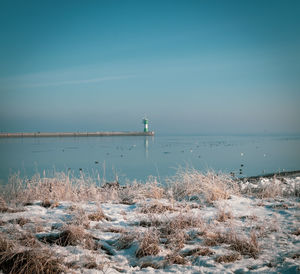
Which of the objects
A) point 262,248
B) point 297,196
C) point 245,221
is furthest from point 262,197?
point 262,248

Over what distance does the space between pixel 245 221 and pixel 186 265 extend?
2.25 m

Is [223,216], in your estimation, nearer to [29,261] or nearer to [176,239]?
[176,239]

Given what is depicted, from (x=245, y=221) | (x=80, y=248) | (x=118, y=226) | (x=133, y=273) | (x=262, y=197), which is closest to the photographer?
(x=133, y=273)

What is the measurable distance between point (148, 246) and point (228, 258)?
1.09 meters

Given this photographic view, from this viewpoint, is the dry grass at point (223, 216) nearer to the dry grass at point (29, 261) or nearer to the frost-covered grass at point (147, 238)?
the frost-covered grass at point (147, 238)

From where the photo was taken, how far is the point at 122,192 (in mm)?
8734

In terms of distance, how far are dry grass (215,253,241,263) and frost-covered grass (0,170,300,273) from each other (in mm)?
13

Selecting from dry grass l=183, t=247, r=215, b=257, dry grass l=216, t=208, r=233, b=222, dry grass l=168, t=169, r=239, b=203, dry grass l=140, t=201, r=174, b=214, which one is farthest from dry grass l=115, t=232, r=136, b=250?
dry grass l=168, t=169, r=239, b=203

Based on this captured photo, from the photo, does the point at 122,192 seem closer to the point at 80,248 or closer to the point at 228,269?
the point at 80,248

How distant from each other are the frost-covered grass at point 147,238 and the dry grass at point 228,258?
0.04ft

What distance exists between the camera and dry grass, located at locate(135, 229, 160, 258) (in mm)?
3996

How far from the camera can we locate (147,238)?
Result: 4.17 meters

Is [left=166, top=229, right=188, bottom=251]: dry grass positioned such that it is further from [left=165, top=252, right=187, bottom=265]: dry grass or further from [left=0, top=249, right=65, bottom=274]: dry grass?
[left=0, top=249, right=65, bottom=274]: dry grass

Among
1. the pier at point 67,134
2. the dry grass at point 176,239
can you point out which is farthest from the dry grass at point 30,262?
the pier at point 67,134
